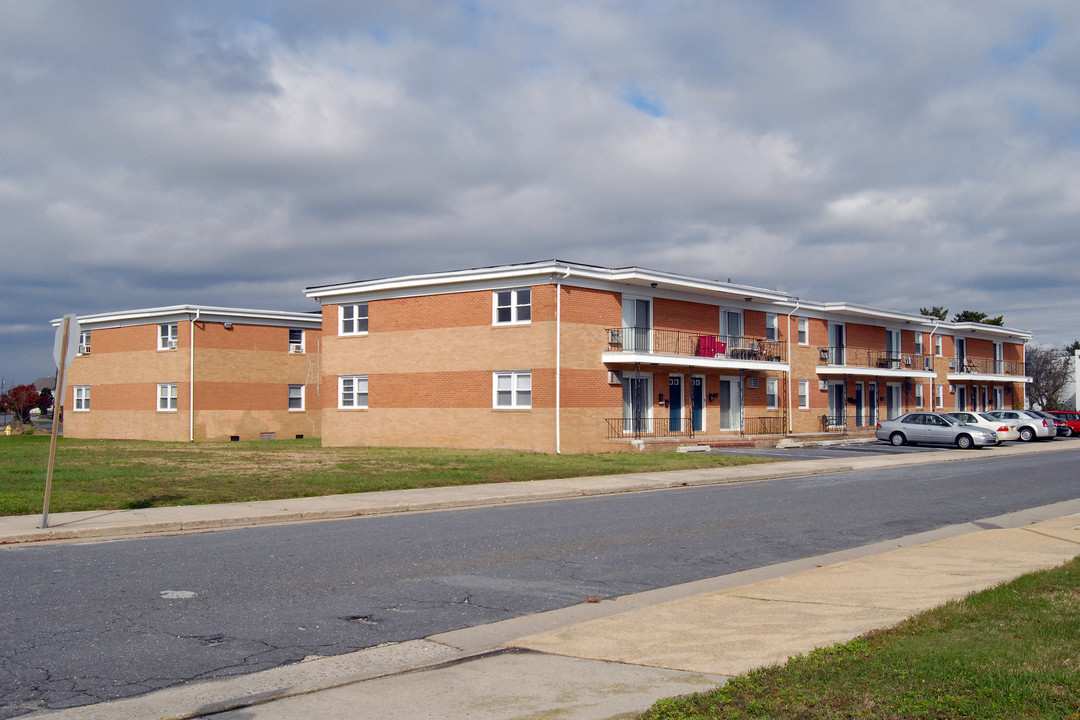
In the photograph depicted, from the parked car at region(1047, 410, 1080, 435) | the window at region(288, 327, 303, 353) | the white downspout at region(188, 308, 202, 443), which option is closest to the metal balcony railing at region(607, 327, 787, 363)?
the parked car at region(1047, 410, 1080, 435)

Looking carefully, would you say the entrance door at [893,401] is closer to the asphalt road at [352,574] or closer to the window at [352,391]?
the window at [352,391]

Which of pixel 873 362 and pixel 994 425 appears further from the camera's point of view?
pixel 873 362

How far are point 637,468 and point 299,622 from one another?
18.6 m

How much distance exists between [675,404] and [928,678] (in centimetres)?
3249

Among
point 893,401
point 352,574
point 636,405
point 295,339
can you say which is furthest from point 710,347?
point 352,574

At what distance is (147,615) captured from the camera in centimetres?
848

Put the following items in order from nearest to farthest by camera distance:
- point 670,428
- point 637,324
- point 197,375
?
point 637,324 → point 670,428 → point 197,375

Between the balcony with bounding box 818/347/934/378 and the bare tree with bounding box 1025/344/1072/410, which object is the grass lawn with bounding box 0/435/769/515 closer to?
the balcony with bounding box 818/347/934/378

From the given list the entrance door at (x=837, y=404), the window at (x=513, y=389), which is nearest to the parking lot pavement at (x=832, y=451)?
the entrance door at (x=837, y=404)

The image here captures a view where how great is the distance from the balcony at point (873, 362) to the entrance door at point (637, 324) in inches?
529

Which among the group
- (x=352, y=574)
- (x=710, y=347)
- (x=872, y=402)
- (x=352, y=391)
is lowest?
(x=352, y=574)

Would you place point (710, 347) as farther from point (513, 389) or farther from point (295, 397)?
point (295, 397)

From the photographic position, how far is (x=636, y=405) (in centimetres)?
3638

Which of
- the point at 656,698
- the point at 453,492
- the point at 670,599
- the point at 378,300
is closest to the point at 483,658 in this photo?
the point at 656,698
